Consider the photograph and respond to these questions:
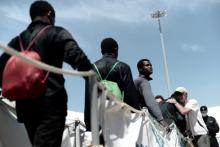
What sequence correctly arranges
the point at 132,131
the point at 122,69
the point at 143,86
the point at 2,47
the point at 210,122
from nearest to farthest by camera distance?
1. the point at 2,47
2. the point at 132,131
3. the point at 122,69
4. the point at 143,86
5. the point at 210,122

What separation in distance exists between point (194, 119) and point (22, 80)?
15.4ft

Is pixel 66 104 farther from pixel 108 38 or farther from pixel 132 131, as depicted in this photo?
pixel 108 38

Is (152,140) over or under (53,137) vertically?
under

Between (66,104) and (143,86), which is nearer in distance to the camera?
(66,104)

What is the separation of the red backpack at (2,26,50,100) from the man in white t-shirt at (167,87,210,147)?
4.19m

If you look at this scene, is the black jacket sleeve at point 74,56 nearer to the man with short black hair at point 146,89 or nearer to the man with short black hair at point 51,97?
the man with short black hair at point 51,97

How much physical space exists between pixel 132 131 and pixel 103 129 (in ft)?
2.56

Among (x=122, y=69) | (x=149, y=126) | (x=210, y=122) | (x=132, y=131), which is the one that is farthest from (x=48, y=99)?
(x=210, y=122)

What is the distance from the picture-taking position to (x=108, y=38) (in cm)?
458

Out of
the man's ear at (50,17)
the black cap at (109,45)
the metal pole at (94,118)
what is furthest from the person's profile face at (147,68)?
the metal pole at (94,118)

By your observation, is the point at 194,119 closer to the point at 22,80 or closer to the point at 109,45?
the point at 109,45

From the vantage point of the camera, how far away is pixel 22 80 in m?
2.69

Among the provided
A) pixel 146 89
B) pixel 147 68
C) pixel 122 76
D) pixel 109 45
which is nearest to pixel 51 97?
pixel 122 76

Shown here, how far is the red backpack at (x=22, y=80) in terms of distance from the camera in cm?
268
